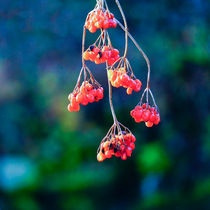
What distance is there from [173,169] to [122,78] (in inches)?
243

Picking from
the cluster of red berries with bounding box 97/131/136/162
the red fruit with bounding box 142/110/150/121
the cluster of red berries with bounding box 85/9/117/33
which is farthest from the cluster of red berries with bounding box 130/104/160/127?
the cluster of red berries with bounding box 85/9/117/33

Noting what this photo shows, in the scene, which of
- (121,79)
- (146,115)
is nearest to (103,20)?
(121,79)

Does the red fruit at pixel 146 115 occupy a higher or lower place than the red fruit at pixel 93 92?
lower

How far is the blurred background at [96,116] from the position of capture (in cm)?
450

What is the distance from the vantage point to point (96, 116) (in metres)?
8.47

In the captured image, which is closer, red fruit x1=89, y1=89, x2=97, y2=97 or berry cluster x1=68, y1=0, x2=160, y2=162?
berry cluster x1=68, y1=0, x2=160, y2=162

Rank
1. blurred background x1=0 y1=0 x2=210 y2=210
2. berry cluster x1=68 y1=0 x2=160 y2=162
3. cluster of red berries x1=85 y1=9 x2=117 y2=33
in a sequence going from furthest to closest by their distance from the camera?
blurred background x1=0 y1=0 x2=210 y2=210 < berry cluster x1=68 y1=0 x2=160 y2=162 < cluster of red berries x1=85 y1=9 x2=117 y2=33

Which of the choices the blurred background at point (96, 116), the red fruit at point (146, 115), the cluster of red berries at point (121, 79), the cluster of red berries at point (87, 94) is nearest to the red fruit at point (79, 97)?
the cluster of red berries at point (87, 94)

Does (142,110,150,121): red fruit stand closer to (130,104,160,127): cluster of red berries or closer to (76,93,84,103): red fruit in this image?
(130,104,160,127): cluster of red berries

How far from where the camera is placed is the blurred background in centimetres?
450

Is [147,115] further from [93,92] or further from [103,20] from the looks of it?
[103,20]

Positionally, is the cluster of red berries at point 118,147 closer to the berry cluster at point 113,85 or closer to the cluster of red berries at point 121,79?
the berry cluster at point 113,85

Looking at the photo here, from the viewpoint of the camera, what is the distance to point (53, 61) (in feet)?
31.4

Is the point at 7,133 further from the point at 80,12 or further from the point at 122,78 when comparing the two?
the point at 122,78
